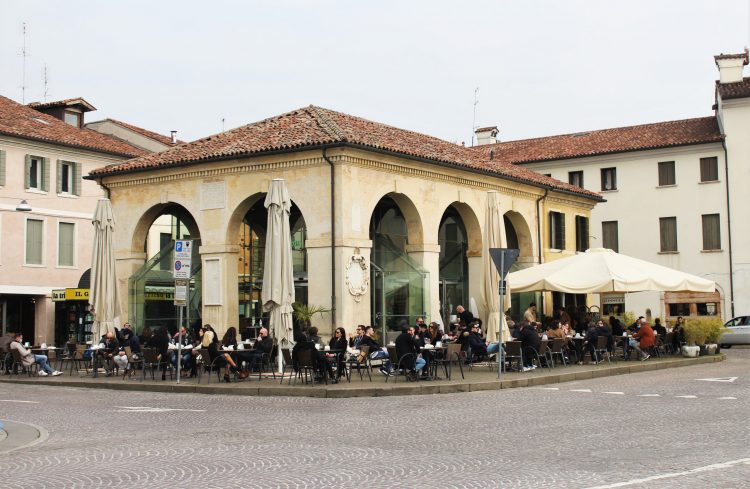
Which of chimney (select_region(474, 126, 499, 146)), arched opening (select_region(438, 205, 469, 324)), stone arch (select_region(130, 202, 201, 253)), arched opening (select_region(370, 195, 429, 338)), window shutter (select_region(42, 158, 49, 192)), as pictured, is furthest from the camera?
chimney (select_region(474, 126, 499, 146))

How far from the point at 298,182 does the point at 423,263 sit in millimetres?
4341

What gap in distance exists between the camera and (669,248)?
48.7 m

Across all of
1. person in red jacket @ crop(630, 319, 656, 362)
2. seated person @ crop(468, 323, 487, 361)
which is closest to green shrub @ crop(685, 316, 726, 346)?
person in red jacket @ crop(630, 319, 656, 362)

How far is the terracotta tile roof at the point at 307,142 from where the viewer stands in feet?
81.2

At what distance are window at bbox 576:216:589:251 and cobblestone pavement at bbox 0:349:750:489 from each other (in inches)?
751

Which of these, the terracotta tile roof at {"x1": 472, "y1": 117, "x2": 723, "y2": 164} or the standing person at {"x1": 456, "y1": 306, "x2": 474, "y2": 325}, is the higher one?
the terracotta tile roof at {"x1": 472, "y1": 117, "x2": 723, "y2": 164}

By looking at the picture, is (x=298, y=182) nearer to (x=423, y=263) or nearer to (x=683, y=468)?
(x=423, y=263)

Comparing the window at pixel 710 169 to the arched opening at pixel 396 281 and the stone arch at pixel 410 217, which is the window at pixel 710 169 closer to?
the arched opening at pixel 396 281

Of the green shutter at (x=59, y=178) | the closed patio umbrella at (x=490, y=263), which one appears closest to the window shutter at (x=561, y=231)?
the closed patio umbrella at (x=490, y=263)

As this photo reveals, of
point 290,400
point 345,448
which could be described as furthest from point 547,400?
point 345,448

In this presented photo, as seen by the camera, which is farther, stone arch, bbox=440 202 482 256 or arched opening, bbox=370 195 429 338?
stone arch, bbox=440 202 482 256

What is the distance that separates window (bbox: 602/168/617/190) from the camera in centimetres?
4997

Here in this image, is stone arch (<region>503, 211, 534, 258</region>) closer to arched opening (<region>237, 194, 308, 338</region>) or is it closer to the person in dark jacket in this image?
arched opening (<region>237, 194, 308, 338</region>)

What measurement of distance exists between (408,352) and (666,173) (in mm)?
33334
